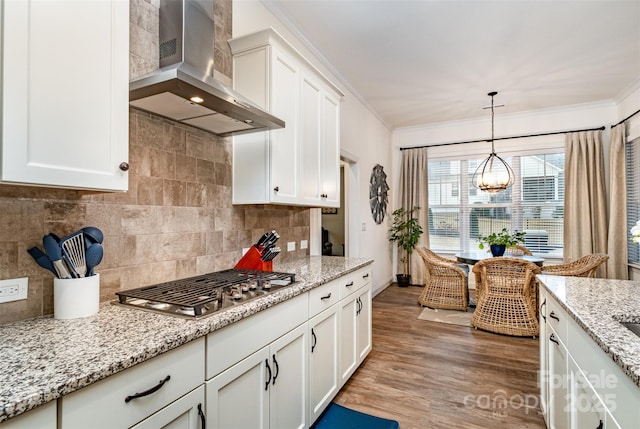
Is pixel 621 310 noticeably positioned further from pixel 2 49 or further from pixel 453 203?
pixel 453 203

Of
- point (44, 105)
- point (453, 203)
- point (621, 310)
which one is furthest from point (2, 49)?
point (453, 203)

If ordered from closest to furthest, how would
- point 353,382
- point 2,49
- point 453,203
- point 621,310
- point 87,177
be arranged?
point 2,49, point 87,177, point 621,310, point 353,382, point 453,203

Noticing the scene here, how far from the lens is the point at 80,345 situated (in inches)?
37.4

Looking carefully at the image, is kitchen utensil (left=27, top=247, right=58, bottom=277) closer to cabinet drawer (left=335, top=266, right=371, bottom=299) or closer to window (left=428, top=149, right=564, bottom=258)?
cabinet drawer (left=335, top=266, right=371, bottom=299)

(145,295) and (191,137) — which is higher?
(191,137)

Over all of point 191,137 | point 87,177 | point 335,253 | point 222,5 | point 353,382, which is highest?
point 222,5

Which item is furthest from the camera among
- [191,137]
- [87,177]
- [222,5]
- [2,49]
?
[222,5]

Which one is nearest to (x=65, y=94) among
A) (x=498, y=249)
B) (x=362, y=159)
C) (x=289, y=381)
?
(x=289, y=381)

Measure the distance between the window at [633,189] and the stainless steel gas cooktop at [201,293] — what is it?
4969 mm

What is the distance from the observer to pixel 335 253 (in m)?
6.23

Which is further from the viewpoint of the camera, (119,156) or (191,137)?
(191,137)

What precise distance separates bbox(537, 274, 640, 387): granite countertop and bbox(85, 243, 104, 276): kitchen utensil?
1727mm

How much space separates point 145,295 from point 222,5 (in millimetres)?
1900

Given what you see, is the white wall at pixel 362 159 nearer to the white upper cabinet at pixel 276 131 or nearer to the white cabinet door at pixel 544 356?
the white upper cabinet at pixel 276 131
